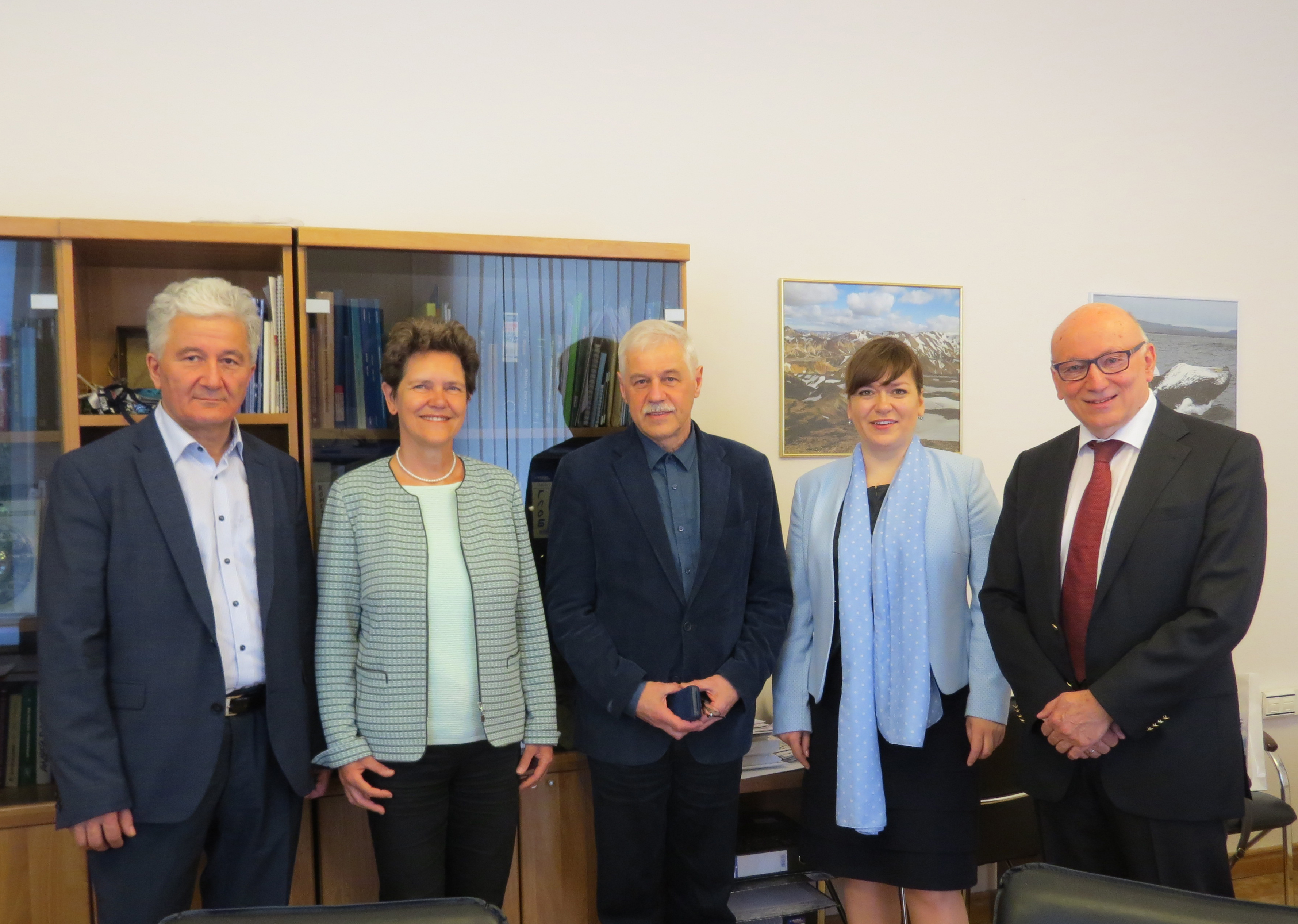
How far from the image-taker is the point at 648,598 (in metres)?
1.98

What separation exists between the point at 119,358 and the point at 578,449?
1.19m

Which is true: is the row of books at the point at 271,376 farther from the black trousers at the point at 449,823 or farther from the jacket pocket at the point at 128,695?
the black trousers at the point at 449,823

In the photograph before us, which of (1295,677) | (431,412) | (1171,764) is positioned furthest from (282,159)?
(1295,677)

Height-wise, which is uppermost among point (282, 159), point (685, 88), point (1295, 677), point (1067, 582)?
point (685, 88)

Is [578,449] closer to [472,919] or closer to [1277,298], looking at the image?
[472,919]

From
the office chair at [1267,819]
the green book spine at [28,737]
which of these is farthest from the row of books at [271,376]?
the office chair at [1267,819]

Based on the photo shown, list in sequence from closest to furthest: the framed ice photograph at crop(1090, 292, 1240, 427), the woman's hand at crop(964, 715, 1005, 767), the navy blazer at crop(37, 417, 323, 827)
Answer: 1. the navy blazer at crop(37, 417, 323, 827)
2. the woman's hand at crop(964, 715, 1005, 767)
3. the framed ice photograph at crop(1090, 292, 1240, 427)

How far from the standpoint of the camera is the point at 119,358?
2.22 m

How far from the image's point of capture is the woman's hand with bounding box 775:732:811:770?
2.09 metres

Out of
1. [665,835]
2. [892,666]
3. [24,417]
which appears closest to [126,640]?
[24,417]

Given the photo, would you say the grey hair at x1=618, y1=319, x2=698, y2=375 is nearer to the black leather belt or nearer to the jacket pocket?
the black leather belt

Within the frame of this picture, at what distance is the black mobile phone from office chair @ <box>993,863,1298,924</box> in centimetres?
94

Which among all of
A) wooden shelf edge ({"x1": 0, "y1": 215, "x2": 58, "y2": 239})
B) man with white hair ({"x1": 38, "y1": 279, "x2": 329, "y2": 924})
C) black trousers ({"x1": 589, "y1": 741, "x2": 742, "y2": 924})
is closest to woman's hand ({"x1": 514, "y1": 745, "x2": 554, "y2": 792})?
black trousers ({"x1": 589, "y1": 741, "x2": 742, "y2": 924})

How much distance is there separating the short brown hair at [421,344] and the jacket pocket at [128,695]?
0.77 m
